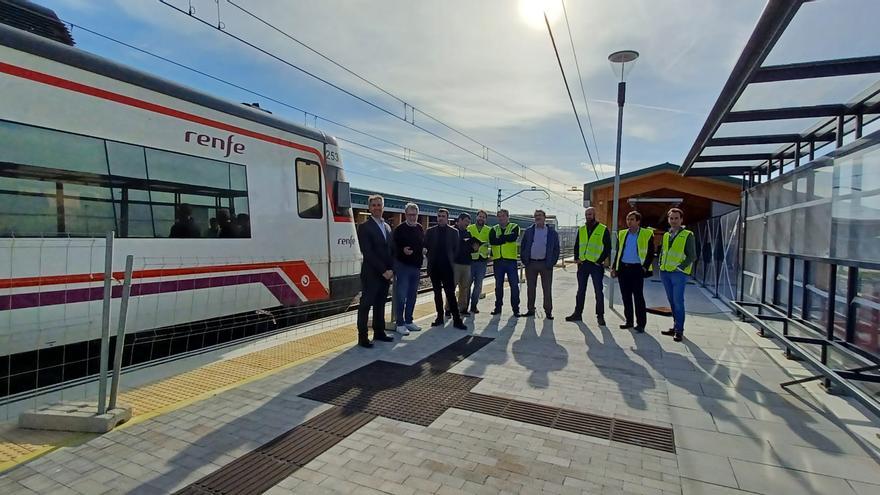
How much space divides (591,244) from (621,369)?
2643 mm

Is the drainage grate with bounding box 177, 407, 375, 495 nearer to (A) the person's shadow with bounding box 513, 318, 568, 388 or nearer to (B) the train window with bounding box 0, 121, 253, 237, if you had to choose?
(A) the person's shadow with bounding box 513, 318, 568, 388

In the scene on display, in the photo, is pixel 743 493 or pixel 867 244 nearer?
pixel 743 493

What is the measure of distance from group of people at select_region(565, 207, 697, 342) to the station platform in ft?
3.79

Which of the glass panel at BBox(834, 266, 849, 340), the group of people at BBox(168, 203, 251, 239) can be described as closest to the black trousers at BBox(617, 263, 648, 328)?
the glass panel at BBox(834, 266, 849, 340)

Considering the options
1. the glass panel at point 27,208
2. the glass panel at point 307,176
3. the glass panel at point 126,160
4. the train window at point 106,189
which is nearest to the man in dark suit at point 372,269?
the train window at point 106,189

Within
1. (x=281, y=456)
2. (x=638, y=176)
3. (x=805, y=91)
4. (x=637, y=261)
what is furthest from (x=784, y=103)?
(x=638, y=176)

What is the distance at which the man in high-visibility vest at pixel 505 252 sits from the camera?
763 cm

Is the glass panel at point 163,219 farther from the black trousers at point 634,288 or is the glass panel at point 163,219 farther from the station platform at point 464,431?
the black trousers at point 634,288

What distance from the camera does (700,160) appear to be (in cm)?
685

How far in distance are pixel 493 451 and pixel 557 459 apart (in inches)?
16.1

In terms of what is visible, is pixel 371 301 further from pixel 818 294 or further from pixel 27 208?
pixel 818 294

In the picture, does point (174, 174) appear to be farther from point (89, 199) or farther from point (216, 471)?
point (216, 471)

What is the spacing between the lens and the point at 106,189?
15.5ft

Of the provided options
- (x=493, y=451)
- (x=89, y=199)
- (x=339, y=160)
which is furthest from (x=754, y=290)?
(x=89, y=199)
